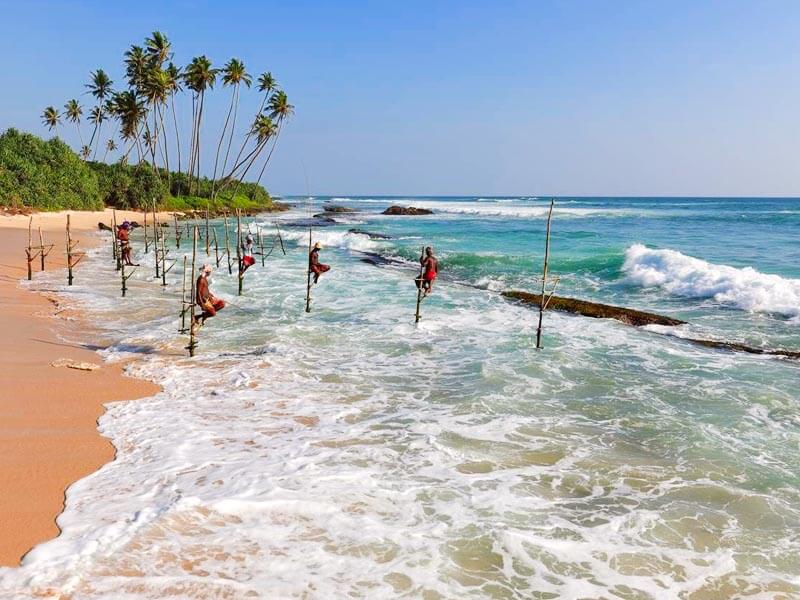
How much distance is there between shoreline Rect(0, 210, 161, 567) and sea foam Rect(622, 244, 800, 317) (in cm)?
1805

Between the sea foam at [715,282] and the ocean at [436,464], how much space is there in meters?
1.70

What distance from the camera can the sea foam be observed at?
1903 centimetres

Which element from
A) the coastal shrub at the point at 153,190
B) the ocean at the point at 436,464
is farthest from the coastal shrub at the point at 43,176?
the ocean at the point at 436,464

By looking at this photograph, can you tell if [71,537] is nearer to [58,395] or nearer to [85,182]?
[58,395]

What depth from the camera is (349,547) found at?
5.66 m

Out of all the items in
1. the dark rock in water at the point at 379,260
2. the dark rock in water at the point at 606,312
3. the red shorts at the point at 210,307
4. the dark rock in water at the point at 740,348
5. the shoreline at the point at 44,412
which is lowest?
the shoreline at the point at 44,412

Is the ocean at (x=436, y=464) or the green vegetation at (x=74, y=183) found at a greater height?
the green vegetation at (x=74, y=183)

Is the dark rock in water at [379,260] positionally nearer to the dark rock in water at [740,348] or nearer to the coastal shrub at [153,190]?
the dark rock in water at [740,348]

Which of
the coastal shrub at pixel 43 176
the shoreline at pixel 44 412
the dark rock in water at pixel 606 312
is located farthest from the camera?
the coastal shrub at pixel 43 176

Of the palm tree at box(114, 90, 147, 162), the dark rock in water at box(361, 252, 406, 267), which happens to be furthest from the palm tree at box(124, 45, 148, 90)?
the dark rock in water at box(361, 252, 406, 267)

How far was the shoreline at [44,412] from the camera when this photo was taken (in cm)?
576

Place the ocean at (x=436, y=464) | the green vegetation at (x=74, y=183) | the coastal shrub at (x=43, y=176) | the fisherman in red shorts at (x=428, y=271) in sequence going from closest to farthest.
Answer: the ocean at (x=436, y=464) < the fisherman in red shorts at (x=428, y=271) < the coastal shrub at (x=43, y=176) < the green vegetation at (x=74, y=183)

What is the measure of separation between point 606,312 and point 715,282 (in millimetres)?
6579

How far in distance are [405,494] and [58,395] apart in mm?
5745
